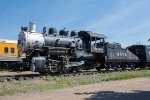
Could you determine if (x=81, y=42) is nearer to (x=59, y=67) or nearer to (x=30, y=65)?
(x=59, y=67)

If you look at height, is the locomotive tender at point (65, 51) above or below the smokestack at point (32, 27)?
below

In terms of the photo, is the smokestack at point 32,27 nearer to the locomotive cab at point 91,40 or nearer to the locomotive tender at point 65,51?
the locomotive tender at point 65,51

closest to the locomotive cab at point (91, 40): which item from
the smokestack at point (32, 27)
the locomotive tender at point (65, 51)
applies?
the locomotive tender at point (65, 51)

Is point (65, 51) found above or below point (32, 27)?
below

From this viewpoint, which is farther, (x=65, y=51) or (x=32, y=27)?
(x=65, y=51)

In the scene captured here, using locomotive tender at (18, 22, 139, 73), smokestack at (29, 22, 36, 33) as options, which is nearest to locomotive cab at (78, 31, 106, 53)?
locomotive tender at (18, 22, 139, 73)

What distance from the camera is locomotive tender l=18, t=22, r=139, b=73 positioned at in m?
21.3

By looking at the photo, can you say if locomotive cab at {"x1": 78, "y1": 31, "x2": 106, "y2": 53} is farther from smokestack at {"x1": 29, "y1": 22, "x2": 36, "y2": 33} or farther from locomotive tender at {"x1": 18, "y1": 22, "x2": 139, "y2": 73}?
smokestack at {"x1": 29, "y1": 22, "x2": 36, "y2": 33}

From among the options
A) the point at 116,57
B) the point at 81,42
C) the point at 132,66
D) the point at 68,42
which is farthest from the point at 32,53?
the point at 132,66

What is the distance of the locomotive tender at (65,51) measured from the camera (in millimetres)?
21297

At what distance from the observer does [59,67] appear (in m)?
22.6

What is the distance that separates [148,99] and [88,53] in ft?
51.2

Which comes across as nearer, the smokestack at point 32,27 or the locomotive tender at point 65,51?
→ the locomotive tender at point 65,51

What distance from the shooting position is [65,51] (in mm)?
23500
